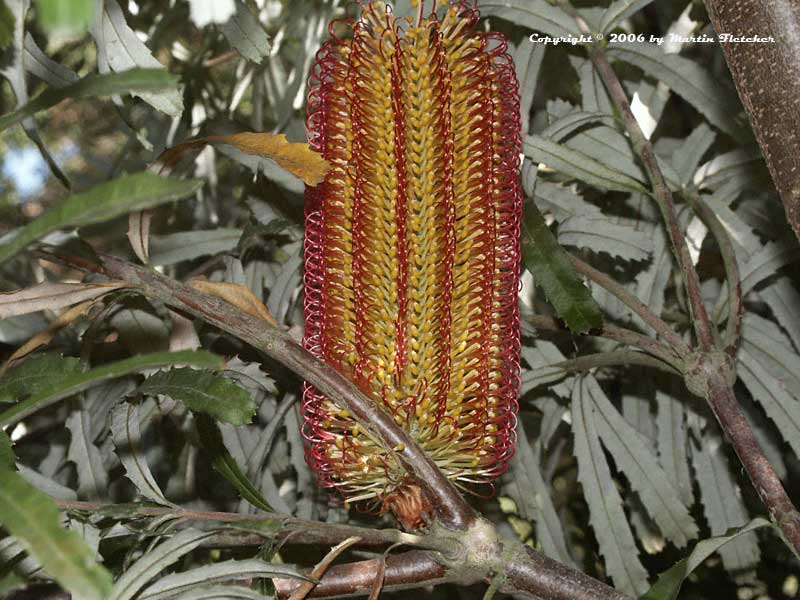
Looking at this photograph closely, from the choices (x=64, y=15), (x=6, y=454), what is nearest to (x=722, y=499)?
(x=6, y=454)

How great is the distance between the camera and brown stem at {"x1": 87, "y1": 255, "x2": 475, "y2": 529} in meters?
0.54

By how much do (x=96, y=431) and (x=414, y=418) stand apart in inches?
16.2

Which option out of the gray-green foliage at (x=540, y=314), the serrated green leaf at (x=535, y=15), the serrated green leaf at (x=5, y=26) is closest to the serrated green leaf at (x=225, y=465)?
the gray-green foliage at (x=540, y=314)

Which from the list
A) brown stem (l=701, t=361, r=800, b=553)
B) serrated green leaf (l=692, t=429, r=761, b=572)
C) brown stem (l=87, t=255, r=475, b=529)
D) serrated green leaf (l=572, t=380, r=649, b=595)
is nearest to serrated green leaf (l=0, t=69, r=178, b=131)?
brown stem (l=87, t=255, r=475, b=529)

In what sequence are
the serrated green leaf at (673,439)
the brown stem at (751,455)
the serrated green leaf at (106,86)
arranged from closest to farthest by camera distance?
the serrated green leaf at (106,86), the brown stem at (751,455), the serrated green leaf at (673,439)

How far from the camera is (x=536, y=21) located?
0.84 m

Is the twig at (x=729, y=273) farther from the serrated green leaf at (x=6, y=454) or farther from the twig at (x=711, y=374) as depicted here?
the serrated green leaf at (x=6, y=454)

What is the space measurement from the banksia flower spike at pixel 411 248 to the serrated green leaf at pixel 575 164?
0.15m

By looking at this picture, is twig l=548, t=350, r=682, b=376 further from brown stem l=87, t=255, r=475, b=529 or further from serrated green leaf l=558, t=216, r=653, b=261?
brown stem l=87, t=255, r=475, b=529

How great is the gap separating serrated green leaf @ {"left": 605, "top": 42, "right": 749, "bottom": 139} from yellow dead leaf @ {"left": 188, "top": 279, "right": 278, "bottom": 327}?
485mm

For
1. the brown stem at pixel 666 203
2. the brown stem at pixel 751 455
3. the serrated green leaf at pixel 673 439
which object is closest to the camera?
the brown stem at pixel 751 455

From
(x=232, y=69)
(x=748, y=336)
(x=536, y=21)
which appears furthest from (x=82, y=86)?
(x=232, y=69)

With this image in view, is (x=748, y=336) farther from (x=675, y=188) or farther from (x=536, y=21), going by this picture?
(x=536, y=21)

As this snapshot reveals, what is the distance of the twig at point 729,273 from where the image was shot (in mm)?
721
